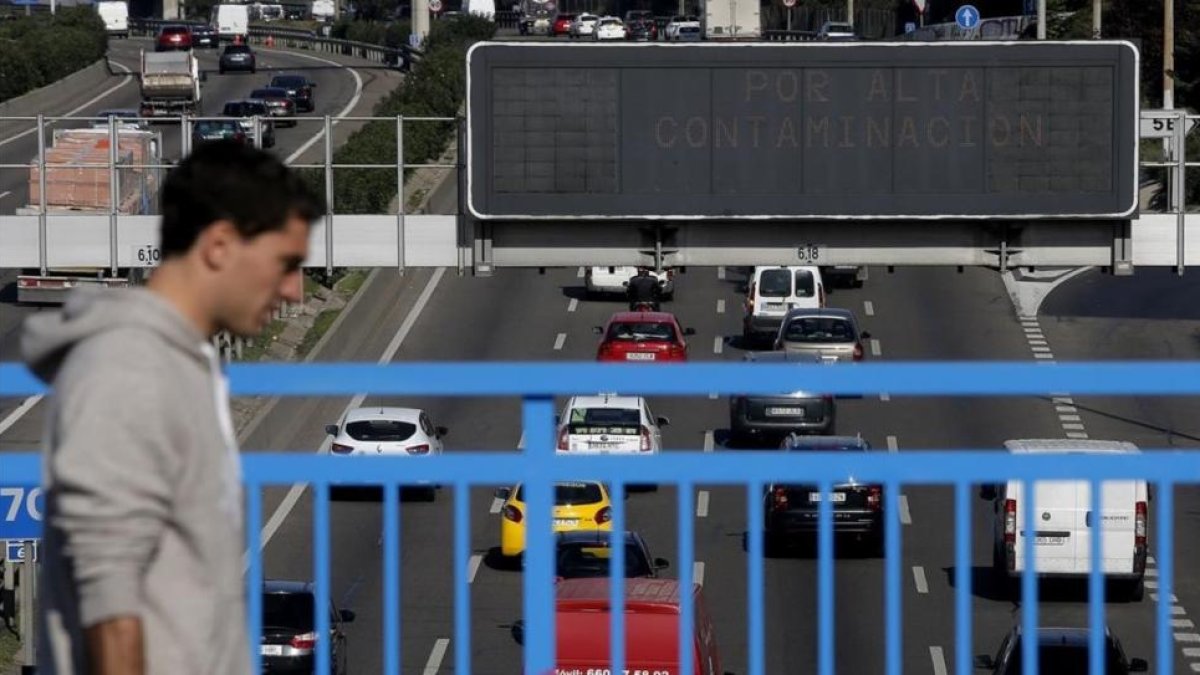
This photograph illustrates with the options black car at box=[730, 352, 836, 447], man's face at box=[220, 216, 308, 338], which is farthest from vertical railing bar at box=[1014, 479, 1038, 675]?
black car at box=[730, 352, 836, 447]

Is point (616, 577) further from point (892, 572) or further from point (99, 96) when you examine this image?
point (99, 96)

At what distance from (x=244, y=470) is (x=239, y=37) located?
3971 inches

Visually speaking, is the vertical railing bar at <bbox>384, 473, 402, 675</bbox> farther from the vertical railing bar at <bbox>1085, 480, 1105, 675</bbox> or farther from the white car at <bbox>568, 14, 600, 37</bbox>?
the white car at <bbox>568, 14, 600, 37</bbox>

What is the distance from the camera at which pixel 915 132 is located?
2983 cm

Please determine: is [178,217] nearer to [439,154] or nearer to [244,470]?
[244,470]

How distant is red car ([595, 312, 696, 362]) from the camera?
41.0 metres

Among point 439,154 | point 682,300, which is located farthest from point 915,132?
point 439,154

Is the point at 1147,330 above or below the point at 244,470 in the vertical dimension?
below

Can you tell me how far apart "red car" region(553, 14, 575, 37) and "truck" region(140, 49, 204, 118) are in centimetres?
3184

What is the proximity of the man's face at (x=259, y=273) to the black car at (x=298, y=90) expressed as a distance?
229ft

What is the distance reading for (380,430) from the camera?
3284 cm

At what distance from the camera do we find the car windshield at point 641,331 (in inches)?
1628

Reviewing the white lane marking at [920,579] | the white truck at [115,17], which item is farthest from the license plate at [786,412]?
the white truck at [115,17]

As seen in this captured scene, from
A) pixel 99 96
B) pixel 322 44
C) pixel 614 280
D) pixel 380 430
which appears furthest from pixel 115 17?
pixel 380 430
